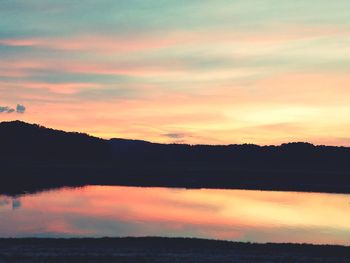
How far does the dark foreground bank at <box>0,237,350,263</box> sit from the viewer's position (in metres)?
20.6

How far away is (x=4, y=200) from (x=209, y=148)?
123 m

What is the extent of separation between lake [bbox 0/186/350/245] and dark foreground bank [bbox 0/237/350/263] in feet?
15.7

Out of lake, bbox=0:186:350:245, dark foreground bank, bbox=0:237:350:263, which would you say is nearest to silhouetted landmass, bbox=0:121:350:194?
lake, bbox=0:186:350:245

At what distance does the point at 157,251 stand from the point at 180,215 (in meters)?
16.4

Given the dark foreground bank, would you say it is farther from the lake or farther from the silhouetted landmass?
the silhouetted landmass

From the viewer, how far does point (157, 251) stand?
22422 mm

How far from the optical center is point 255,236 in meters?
30.5

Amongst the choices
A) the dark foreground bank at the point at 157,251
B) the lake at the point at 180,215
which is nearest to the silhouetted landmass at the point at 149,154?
the lake at the point at 180,215

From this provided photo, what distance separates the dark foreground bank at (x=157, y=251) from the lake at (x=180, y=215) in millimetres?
4788

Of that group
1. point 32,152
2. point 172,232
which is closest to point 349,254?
point 172,232

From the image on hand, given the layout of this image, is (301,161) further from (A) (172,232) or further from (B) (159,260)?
(B) (159,260)

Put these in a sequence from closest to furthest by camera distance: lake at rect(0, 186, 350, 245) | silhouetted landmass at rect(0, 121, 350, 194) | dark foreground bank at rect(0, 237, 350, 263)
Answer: dark foreground bank at rect(0, 237, 350, 263), lake at rect(0, 186, 350, 245), silhouetted landmass at rect(0, 121, 350, 194)

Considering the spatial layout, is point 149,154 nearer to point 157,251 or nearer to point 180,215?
point 180,215

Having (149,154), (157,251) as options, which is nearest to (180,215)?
(157,251)
